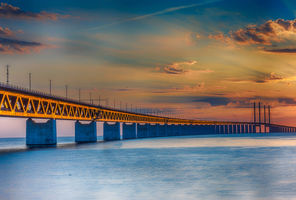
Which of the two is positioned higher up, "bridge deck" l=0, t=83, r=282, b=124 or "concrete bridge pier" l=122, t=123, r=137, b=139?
"bridge deck" l=0, t=83, r=282, b=124

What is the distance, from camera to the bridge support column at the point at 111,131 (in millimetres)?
155750

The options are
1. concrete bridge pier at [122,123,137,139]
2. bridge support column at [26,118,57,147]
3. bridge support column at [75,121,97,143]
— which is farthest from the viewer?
concrete bridge pier at [122,123,137,139]

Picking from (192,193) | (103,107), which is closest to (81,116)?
(103,107)

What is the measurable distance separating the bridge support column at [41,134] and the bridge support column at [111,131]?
6012cm

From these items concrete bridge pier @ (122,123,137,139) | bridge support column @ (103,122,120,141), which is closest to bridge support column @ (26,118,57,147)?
bridge support column @ (103,122,120,141)

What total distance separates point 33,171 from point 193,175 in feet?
55.2

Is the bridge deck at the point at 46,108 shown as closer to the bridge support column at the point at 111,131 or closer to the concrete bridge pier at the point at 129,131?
the bridge support column at the point at 111,131

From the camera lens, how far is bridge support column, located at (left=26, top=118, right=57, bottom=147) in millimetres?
91938

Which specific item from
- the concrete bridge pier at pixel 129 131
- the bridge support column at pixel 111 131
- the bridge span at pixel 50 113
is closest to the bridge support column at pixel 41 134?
the bridge span at pixel 50 113

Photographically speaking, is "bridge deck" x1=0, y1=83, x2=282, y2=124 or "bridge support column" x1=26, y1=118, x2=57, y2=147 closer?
"bridge deck" x1=0, y1=83, x2=282, y2=124

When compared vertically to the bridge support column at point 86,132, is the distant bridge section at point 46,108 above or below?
above

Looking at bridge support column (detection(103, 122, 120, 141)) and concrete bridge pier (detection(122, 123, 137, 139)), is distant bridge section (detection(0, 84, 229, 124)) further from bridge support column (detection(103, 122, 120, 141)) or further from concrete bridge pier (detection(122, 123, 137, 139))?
concrete bridge pier (detection(122, 123, 137, 139))

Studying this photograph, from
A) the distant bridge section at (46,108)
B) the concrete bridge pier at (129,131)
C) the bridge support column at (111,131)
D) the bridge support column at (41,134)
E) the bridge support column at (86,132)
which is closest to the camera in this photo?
the distant bridge section at (46,108)

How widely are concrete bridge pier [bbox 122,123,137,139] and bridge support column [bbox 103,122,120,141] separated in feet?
74.4
